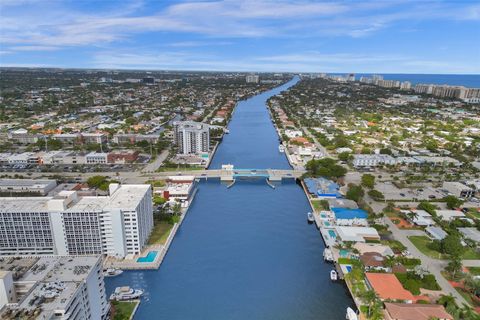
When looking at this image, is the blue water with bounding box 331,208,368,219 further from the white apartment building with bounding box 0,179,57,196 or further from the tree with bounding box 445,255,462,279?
the white apartment building with bounding box 0,179,57,196

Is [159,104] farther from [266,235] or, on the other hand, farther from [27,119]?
[266,235]

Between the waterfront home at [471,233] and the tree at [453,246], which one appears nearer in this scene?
the tree at [453,246]

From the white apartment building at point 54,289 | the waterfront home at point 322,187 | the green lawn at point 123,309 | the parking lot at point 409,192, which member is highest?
the white apartment building at point 54,289

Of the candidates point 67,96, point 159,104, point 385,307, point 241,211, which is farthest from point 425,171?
point 67,96

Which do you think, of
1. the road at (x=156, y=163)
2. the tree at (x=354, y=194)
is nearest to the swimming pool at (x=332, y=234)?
the tree at (x=354, y=194)

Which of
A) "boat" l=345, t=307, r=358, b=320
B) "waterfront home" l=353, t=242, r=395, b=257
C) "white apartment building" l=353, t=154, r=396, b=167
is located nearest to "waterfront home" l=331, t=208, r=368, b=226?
"waterfront home" l=353, t=242, r=395, b=257

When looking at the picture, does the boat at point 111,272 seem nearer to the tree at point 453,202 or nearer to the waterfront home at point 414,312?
the waterfront home at point 414,312

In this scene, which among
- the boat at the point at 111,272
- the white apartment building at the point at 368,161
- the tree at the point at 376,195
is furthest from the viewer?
the white apartment building at the point at 368,161
